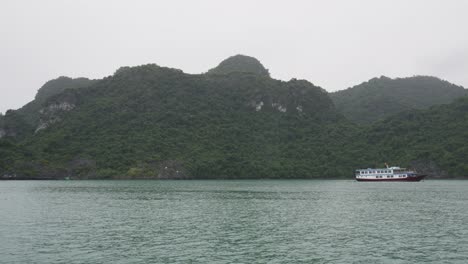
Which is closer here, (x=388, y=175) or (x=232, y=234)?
(x=232, y=234)

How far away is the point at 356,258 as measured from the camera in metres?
28.2

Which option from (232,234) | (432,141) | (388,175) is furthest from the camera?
(432,141)

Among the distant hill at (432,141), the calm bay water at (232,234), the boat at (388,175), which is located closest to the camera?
the calm bay water at (232,234)

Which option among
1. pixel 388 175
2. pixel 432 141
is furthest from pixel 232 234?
pixel 432 141

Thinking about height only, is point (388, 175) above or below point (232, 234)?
above

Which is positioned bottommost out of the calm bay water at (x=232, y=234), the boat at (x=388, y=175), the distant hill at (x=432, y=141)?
the calm bay water at (x=232, y=234)

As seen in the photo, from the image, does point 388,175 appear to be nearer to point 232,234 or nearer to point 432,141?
point 432,141

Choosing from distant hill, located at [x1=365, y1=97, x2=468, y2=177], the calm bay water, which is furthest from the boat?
the calm bay water

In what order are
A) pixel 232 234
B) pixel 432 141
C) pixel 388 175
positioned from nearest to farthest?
pixel 232 234, pixel 388 175, pixel 432 141

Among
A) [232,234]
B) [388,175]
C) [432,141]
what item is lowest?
[232,234]

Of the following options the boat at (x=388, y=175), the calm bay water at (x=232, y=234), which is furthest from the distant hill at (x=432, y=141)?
the calm bay water at (x=232, y=234)

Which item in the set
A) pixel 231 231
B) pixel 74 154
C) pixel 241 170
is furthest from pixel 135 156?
pixel 231 231

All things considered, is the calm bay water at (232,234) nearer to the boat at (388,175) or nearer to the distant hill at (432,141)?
the boat at (388,175)

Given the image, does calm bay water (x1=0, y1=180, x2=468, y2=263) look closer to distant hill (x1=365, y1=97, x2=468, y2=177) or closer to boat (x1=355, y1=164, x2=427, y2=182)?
boat (x1=355, y1=164, x2=427, y2=182)
